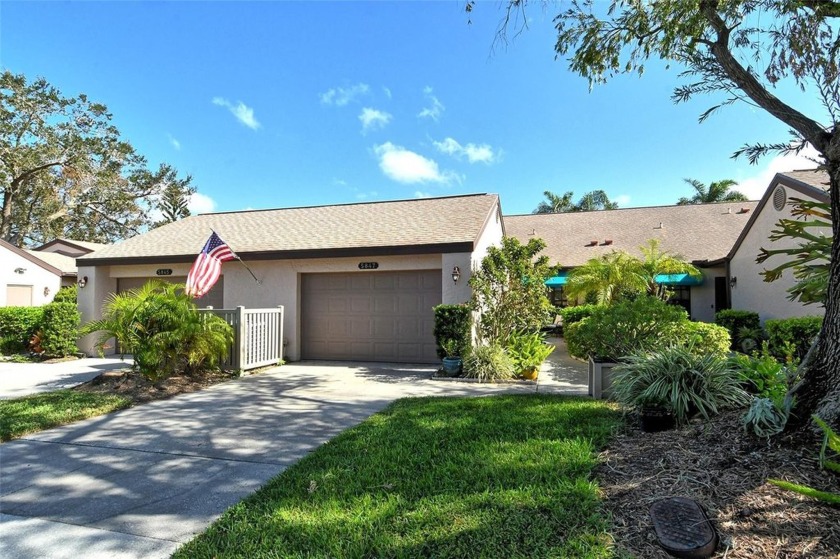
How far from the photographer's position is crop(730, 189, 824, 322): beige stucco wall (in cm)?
1074

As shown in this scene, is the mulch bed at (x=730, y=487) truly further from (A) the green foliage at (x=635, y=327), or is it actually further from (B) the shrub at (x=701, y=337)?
(B) the shrub at (x=701, y=337)

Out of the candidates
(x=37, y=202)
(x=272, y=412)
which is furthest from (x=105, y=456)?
(x=37, y=202)

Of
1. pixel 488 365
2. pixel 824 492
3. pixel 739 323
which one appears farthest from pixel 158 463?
pixel 739 323

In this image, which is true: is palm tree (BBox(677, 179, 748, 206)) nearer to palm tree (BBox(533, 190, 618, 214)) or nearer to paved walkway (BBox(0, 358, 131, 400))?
palm tree (BBox(533, 190, 618, 214))

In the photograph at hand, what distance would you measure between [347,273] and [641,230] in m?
14.7

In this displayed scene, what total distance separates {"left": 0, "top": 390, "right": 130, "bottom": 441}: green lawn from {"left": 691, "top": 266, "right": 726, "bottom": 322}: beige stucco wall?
18.2 m

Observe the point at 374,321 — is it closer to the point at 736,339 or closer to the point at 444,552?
the point at 444,552

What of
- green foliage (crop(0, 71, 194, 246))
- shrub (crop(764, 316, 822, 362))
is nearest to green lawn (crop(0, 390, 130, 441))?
shrub (crop(764, 316, 822, 362))

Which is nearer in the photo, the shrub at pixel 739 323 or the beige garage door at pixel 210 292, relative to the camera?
the shrub at pixel 739 323

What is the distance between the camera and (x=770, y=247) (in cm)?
1180

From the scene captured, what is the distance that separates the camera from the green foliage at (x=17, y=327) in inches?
509

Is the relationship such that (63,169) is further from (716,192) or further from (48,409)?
(716,192)

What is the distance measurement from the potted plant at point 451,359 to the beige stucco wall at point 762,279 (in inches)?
306

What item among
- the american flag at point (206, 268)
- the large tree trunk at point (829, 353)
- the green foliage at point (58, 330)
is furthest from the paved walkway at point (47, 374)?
the large tree trunk at point (829, 353)
